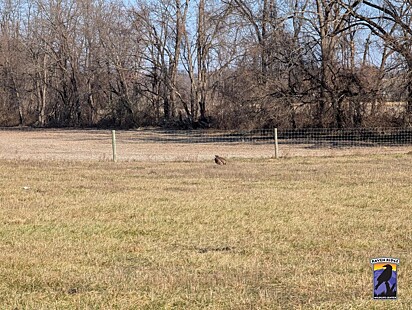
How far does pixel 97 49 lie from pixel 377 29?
3438 cm

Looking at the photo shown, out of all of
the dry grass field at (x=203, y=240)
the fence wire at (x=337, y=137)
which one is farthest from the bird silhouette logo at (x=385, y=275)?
the fence wire at (x=337, y=137)

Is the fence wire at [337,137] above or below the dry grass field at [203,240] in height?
above

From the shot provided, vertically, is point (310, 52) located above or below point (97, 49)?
below

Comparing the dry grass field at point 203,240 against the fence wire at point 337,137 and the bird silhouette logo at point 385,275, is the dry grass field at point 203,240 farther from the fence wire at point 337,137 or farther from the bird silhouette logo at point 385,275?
the fence wire at point 337,137

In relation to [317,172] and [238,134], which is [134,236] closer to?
[317,172]

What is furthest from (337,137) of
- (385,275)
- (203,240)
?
(385,275)

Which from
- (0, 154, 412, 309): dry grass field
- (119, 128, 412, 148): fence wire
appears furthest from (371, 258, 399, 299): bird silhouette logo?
(119, 128, 412, 148): fence wire

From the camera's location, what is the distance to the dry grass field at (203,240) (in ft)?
16.8

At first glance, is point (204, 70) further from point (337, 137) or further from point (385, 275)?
point (385, 275)

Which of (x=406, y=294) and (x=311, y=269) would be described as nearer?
(x=406, y=294)

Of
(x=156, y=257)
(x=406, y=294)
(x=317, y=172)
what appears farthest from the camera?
(x=317, y=172)

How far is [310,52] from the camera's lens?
30.8 m

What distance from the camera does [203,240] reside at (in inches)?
293

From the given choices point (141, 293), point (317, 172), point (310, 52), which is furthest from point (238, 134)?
point (141, 293)
